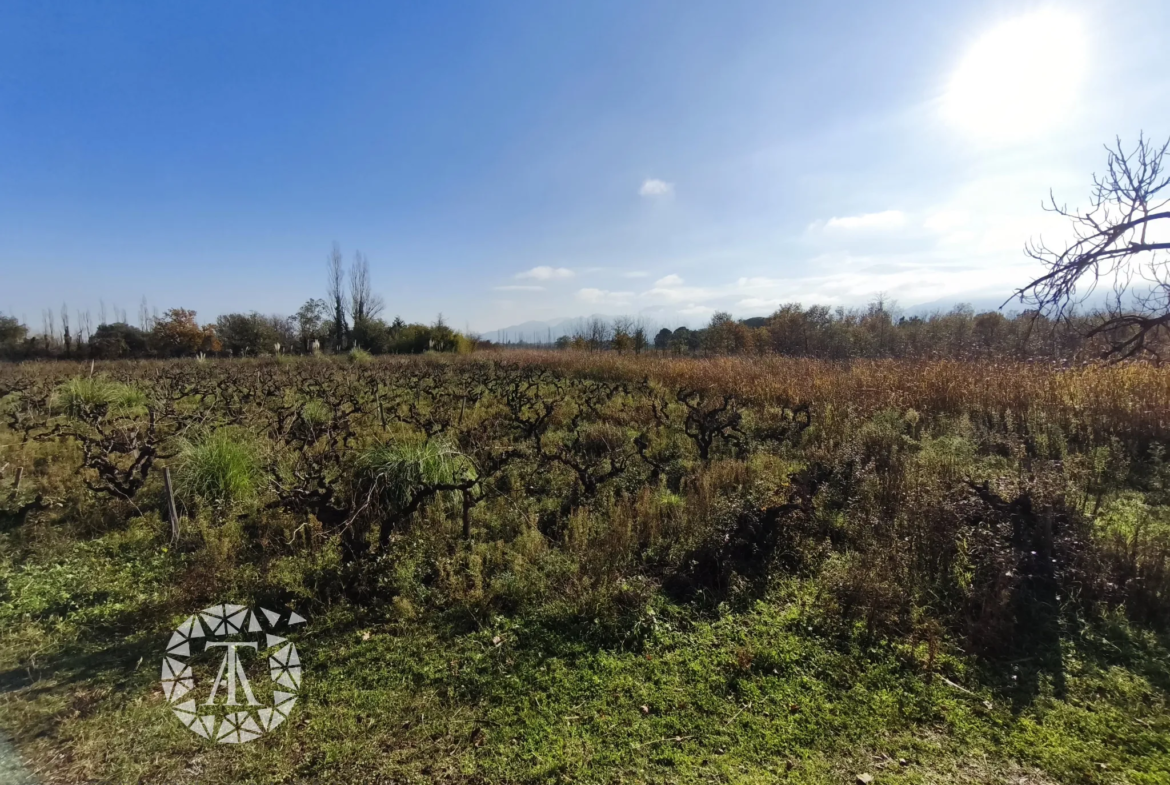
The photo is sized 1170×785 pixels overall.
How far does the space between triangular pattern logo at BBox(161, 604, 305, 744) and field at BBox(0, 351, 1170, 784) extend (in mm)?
86

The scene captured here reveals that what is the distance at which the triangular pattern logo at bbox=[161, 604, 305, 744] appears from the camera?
223cm

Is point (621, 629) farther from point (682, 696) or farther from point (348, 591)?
point (348, 591)

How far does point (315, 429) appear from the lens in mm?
6969

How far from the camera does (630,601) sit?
3088mm

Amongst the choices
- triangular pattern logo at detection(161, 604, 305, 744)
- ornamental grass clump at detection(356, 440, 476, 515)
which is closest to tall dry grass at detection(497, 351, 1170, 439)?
ornamental grass clump at detection(356, 440, 476, 515)

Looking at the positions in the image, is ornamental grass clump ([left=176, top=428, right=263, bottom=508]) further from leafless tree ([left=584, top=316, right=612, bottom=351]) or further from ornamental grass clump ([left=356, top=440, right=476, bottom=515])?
leafless tree ([left=584, top=316, right=612, bottom=351])

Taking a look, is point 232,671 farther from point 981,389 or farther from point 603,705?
point 981,389

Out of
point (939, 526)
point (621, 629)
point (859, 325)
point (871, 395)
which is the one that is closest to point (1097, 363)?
point (871, 395)

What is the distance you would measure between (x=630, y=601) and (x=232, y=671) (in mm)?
2275

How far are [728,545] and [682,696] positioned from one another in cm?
142

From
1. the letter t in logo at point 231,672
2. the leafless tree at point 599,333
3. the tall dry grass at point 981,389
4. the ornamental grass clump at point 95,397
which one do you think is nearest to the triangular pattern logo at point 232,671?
the letter t in logo at point 231,672

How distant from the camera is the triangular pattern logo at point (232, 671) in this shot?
2.23 m

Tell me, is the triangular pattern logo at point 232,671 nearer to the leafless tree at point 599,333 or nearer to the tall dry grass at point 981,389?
the tall dry grass at point 981,389

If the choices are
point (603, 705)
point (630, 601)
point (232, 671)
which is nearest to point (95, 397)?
point (232, 671)
